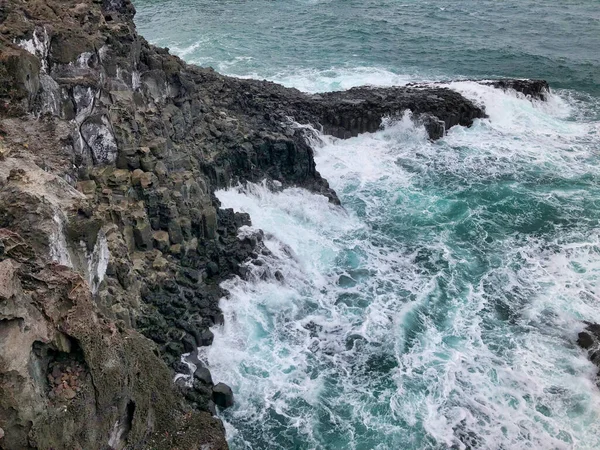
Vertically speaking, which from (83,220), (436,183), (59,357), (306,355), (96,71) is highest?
(96,71)

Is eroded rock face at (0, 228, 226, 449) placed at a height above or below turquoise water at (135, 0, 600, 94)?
below

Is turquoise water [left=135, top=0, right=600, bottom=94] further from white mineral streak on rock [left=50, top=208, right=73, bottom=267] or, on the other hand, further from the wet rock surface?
white mineral streak on rock [left=50, top=208, right=73, bottom=267]

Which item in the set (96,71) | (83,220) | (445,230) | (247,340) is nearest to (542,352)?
(445,230)

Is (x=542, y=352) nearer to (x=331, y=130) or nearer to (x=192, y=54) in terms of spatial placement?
(x=331, y=130)

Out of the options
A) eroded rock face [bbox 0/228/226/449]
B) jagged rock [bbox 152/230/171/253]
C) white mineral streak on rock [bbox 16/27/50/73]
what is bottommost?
jagged rock [bbox 152/230/171/253]

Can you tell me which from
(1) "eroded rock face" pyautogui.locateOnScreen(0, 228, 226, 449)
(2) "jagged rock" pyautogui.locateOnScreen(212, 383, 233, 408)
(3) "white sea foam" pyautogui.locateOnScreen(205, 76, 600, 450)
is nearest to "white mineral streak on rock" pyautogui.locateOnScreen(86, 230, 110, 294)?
(1) "eroded rock face" pyautogui.locateOnScreen(0, 228, 226, 449)

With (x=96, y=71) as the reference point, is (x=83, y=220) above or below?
below

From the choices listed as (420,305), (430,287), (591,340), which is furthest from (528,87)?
(591,340)
